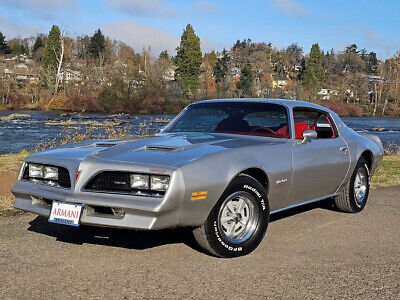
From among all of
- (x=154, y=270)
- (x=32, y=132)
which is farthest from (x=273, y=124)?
(x=32, y=132)

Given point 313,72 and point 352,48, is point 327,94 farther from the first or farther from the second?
point 352,48

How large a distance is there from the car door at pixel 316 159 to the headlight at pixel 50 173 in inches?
89.6

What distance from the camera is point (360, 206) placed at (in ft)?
21.3

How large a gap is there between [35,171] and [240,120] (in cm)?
227

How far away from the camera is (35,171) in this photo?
448 cm

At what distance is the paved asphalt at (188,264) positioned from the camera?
3.51 m

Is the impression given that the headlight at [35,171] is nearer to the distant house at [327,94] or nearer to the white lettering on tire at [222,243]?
the white lettering on tire at [222,243]

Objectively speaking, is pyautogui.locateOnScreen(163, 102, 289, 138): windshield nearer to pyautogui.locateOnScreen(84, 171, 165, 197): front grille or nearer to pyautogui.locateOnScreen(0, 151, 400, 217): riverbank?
pyautogui.locateOnScreen(84, 171, 165, 197): front grille

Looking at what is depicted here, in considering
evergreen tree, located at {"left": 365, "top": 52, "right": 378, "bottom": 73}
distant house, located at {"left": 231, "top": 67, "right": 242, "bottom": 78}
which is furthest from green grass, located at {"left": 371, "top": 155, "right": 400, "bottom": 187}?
evergreen tree, located at {"left": 365, "top": 52, "right": 378, "bottom": 73}

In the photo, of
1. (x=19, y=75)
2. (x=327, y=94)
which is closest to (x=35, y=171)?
(x=19, y=75)

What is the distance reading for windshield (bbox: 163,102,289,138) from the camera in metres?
5.43

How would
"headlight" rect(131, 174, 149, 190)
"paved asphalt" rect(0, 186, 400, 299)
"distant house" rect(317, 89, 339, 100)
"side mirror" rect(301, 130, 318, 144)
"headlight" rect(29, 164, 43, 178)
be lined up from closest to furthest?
"paved asphalt" rect(0, 186, 400, 299) → "headlight" rect(131, 174, 149, 190) → "headlight" rect(29, 164, 43, 178) → "side mirror" rect(301, 130, 318, 144) → "distant house" rect(317, 89, 339, 100)

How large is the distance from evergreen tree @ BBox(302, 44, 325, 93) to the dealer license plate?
9204cm

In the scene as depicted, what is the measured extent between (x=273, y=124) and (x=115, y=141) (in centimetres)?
173
